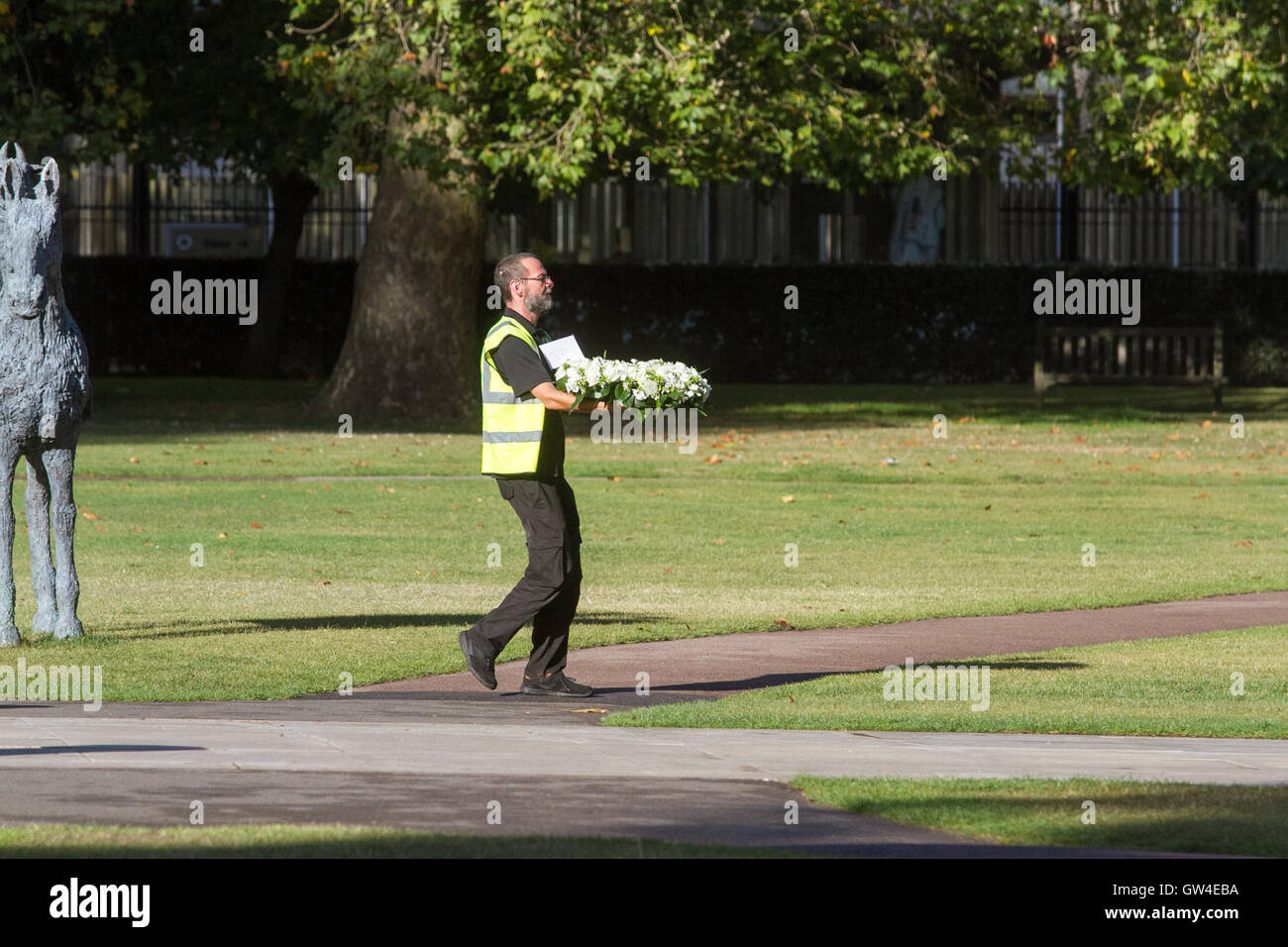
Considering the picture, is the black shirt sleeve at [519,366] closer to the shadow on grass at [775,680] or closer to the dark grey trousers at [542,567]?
the dark grey trousers at [542,567]

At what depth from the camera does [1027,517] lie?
18.7 metres

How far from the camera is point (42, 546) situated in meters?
11.1

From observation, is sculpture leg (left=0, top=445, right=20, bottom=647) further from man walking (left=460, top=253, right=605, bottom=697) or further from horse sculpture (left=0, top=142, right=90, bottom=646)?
man walking (left=460, top=253, right=605, bottom=697)

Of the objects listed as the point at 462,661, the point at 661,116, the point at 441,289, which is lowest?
the point at 462,661

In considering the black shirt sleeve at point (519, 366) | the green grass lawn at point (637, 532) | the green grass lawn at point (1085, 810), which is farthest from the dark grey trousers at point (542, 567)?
the green grass lawn at point (1085, 810)

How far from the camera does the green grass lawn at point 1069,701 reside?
902cm

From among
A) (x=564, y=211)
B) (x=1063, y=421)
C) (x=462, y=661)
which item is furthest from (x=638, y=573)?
(x=564, y=211)

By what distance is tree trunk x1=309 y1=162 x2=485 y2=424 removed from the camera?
29.2 m

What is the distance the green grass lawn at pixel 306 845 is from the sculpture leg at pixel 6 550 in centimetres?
471

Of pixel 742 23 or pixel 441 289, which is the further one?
pixel 441 289

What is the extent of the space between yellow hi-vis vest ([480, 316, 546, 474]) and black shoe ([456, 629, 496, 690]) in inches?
31.1

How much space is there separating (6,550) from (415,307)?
18.4 metres
